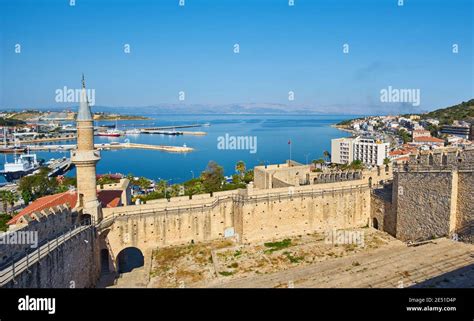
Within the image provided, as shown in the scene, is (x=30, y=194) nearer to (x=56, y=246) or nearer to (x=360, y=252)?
(x=56, y=246)

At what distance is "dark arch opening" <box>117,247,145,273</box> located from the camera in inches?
664

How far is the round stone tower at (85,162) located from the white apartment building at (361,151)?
62.2 metres

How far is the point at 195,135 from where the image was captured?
164375 millimetres

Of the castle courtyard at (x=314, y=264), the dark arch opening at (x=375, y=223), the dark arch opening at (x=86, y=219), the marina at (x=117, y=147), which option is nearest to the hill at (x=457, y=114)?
the marina at (x=117, y=147)

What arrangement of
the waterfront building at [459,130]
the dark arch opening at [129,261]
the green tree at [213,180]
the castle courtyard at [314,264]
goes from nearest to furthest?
the castle courtyard at [314,264], the dark arch opening at [129,261], the green tree at [213,180], the waterfront building at [459,130]

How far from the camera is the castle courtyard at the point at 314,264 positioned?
36.0ft

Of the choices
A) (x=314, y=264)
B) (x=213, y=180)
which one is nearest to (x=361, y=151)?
(x=213, y=180)

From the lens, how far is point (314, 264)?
14352 mm

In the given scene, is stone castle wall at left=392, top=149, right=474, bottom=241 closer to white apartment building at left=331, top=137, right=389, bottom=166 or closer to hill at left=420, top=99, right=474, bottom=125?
white apartment building at left=331, top=137, right=389, bottom=166

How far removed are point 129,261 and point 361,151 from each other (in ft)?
209

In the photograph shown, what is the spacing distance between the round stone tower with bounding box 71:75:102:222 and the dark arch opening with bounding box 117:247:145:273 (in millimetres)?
2986

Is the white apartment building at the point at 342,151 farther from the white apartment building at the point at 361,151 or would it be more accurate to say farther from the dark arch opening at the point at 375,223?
the dark arch opening at the point at 375,223

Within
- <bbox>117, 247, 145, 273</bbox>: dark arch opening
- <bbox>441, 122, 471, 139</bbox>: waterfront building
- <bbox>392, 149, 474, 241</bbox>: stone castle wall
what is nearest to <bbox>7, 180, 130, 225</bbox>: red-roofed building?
<bbox>117, 247, 145, 273</bbox>: dark arch opening
